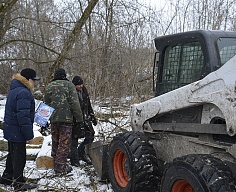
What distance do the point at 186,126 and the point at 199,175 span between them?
852 mm

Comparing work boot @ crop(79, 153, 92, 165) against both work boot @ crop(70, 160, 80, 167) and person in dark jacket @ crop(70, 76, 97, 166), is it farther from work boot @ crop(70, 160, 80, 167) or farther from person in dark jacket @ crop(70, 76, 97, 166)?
work boot @ crop(70, 160, 80, 167)

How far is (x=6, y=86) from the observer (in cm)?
1675

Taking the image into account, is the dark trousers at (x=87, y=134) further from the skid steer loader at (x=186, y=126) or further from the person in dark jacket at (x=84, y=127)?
the skid steer loader at (x=186, y=126)

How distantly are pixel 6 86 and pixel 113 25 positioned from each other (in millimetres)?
7418

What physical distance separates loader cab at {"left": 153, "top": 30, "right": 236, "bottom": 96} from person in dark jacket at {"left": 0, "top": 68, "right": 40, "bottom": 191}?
182cm

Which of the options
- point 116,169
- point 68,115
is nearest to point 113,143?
point 116,169

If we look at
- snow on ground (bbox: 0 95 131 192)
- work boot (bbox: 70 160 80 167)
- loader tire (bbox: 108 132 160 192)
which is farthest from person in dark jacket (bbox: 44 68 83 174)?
loader tire (bbox: 108 132 160 192)

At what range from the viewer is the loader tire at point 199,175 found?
299 centimetres

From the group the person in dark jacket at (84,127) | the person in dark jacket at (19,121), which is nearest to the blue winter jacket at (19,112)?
the person in dark jacket at (19,121)

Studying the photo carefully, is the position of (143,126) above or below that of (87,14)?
below

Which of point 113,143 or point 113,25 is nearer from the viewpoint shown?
point 113,143

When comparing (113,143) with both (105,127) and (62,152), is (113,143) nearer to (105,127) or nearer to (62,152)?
(62,152)

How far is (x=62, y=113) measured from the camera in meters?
5.72

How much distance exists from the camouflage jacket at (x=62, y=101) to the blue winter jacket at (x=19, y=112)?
0.75 metres
